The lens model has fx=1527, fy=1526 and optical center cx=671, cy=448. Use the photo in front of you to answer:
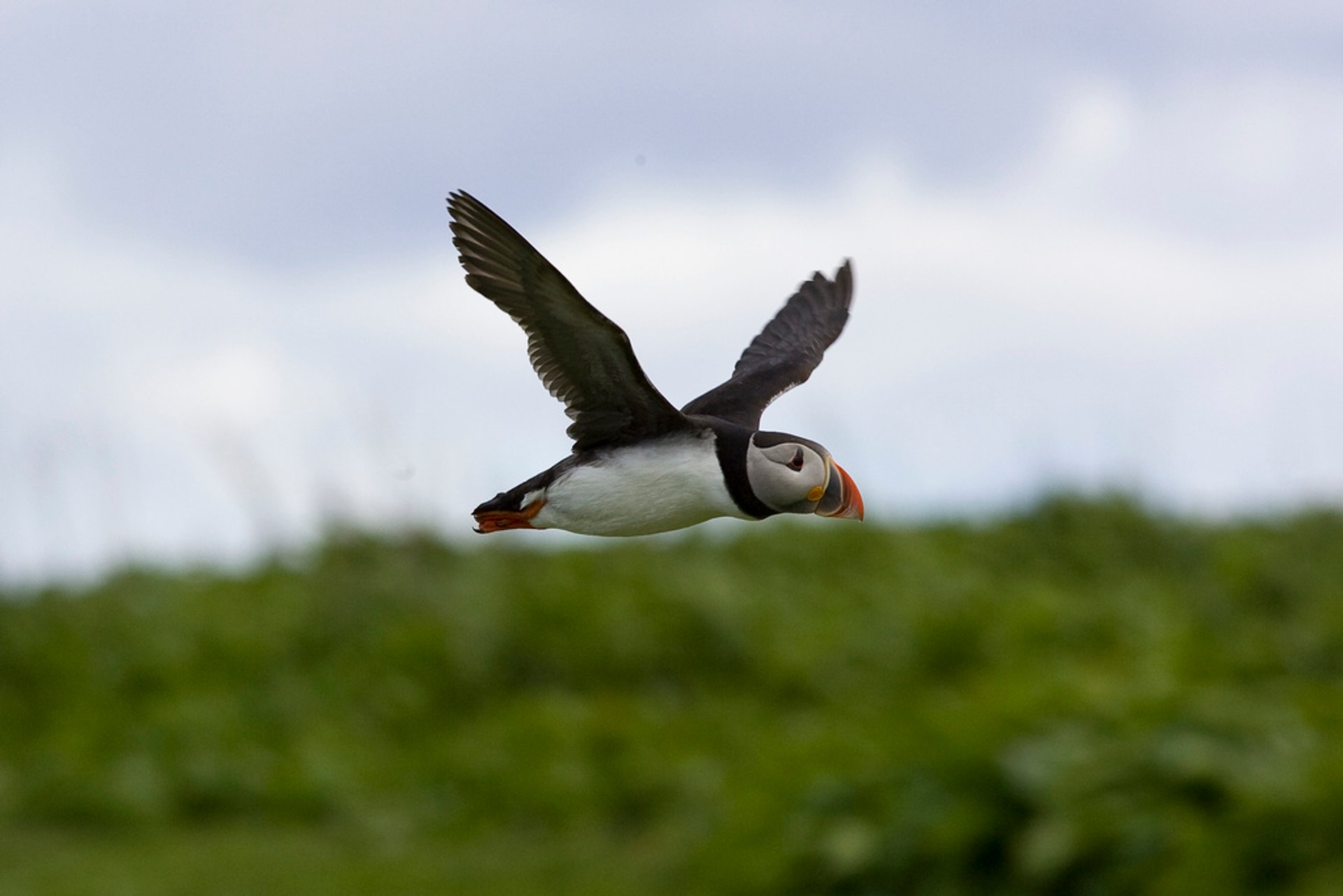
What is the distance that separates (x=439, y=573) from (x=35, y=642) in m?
4.43

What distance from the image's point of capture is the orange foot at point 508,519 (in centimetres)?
238

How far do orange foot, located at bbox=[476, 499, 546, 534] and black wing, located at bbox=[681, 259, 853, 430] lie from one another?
59 centimetres

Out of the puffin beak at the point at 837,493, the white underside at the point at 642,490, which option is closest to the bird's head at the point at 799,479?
the puffin beak at the point at 837,493

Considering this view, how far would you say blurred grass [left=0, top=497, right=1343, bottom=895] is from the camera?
28.0 feet

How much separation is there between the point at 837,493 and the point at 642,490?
466 mm

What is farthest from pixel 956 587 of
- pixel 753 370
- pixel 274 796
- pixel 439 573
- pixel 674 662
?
pixel 753 370

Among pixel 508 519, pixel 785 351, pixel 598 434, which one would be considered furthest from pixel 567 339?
pixel 785 351

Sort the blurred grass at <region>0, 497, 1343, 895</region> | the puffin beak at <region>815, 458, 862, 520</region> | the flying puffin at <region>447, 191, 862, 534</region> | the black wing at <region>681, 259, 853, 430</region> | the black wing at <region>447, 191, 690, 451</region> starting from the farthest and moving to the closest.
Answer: the blurred grass at <region>0, 497, 1343, 895</region>
the black wing at <region>681, 259, 853, 430</region>
the black wing at <region>447, 191, 690, 451</region>
the flying puffin at <region>447, 191, 862, 534</region>
the puffin beak at <region>815, 458, 862, 520</region>

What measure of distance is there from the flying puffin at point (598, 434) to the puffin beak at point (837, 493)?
10 centimetres

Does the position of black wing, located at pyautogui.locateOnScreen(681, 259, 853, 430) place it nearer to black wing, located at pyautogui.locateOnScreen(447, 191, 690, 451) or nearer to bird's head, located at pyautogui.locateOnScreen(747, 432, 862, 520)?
black wing, located at pyautogui.locateOnScreen(447, 191, 690, 451)

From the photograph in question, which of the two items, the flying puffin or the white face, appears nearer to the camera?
the white face

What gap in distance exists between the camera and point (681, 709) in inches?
473

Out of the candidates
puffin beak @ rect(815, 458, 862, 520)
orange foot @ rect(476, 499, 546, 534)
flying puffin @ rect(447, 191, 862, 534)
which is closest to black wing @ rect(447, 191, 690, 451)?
flying puffin @ rect(447, 191, 862, 534)

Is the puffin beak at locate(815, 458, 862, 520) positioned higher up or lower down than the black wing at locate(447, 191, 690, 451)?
lower down
